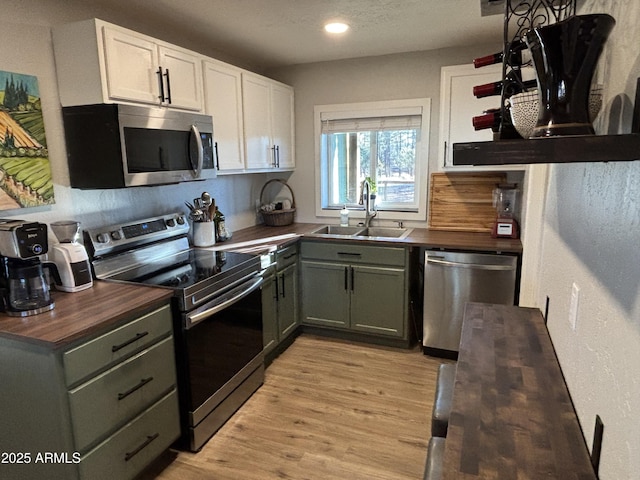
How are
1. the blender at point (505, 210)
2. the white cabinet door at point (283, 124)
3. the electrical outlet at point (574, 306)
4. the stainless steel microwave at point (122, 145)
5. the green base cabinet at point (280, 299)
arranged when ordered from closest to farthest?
the electrical outlet at point (574, 306) < the stainless steel microwave at point (122, 145) < the green base cabinet at point (280, 299) < the blender at point (505, 210) < the white cabinet door at point (283, 124)

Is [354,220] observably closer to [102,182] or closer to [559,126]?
[102,182]

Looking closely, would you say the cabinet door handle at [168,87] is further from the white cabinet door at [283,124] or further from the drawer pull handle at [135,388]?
the drawer pull handle at [135,388]

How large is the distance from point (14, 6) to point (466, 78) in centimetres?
272

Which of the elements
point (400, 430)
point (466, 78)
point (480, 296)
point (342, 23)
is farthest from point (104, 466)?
point (466, 78)

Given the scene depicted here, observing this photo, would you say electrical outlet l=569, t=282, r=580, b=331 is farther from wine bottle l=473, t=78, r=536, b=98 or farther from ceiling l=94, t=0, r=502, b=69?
ceiling l=94, t=0, r=502, b=69

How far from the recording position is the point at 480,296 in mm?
2973

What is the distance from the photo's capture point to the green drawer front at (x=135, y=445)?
5.67ft

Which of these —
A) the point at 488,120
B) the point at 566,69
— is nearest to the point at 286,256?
the point at 488,120

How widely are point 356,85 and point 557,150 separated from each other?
3185 millimetres

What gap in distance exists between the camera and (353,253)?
3.29 m

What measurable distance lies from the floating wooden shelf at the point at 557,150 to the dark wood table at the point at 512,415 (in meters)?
0.72

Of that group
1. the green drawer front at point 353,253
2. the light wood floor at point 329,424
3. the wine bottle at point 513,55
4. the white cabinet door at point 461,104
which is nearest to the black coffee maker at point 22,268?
the light wood floor at point 329,424

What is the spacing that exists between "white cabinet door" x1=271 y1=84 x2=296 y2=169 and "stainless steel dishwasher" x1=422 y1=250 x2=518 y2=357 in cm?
155

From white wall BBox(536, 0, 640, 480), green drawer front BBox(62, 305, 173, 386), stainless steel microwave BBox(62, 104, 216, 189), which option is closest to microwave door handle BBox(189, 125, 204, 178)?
stainless steel microwave BBox(62, 104, 216, 189)
